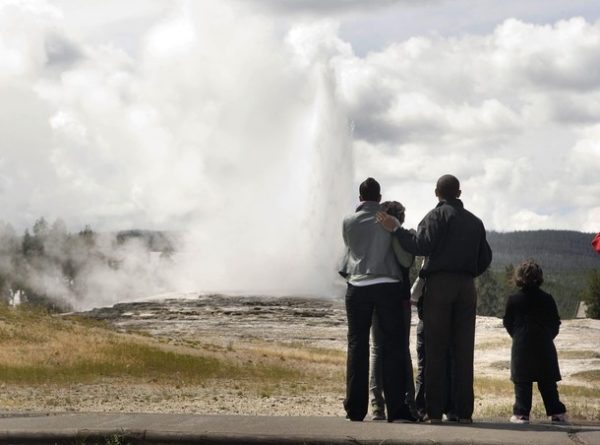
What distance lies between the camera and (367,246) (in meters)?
10.2

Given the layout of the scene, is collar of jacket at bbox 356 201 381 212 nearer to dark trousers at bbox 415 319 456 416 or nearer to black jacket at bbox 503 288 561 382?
dark trousers at bbox 415 319 456 416

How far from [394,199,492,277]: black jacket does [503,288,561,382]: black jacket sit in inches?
47.1

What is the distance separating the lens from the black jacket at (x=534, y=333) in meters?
11.0

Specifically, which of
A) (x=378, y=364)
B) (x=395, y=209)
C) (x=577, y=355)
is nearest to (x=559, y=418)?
(x=378, y=364)

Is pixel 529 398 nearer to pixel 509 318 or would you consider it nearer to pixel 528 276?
pixel 509 318

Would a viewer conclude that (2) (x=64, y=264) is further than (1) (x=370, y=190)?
Yes

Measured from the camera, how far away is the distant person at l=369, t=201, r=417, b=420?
400 inches

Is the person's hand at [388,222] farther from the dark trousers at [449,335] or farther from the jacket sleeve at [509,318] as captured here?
the jacket sleeve at [509,318]

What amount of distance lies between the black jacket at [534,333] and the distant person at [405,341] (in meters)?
1.18

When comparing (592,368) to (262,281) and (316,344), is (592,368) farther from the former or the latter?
(262,281)

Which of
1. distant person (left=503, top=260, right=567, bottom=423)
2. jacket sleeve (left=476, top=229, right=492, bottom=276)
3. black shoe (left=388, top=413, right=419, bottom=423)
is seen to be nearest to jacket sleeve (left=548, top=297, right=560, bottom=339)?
distant person (left=503, top=260, right=567, bottom=423)

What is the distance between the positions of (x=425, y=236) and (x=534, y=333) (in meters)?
1.97

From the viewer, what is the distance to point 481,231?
33.4 ft

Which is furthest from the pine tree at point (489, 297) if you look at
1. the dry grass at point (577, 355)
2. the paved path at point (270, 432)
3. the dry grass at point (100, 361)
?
the paved path at point (270, 432)
